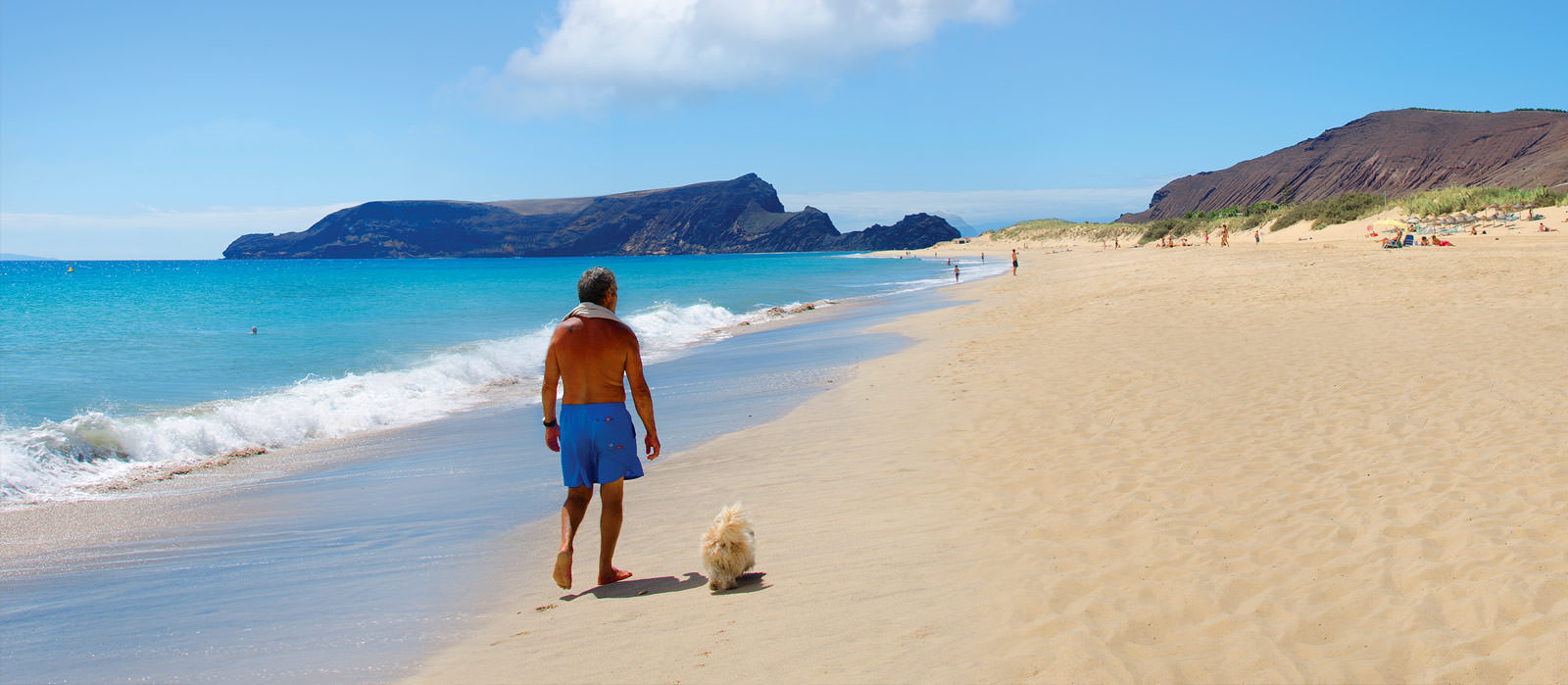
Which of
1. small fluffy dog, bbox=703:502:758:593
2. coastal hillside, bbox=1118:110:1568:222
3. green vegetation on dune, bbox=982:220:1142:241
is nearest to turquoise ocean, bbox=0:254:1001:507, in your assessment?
small fluffy dog, bbox=703:502:758:593

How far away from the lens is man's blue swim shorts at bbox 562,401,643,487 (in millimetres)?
4207

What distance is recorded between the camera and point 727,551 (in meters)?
4.04

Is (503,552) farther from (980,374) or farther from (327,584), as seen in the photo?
(980,374)

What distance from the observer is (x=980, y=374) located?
9.91 m

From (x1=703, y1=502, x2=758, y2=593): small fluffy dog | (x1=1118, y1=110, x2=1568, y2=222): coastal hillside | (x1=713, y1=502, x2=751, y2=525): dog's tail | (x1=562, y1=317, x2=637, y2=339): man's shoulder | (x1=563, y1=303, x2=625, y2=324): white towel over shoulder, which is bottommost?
(x1=703, y1=502, x2=758, y2=593): small fluffy dog

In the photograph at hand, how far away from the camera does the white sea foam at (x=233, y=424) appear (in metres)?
7.47

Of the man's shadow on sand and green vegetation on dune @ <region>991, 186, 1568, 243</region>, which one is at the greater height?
green vegetation on dune @ <region>991, 186, 1568, 243</region>

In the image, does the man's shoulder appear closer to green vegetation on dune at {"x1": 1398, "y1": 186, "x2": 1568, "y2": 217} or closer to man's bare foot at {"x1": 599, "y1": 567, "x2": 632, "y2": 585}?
man's bare foot at {"x1": 599, "y1": 567, "x2": 632, "y2": 585}

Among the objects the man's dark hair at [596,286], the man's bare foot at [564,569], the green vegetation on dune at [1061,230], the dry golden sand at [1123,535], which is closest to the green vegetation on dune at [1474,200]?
the dry golden sand at [1123,535]

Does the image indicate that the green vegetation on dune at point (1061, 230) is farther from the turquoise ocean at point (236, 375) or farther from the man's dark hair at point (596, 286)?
the man's dark hair at point (596, 286)

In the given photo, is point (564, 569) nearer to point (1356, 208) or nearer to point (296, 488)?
point (296, 488)

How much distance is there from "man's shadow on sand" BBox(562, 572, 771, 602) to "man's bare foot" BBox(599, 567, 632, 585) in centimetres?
2

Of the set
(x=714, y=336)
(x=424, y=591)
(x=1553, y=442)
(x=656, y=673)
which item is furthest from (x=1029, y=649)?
(x=714, y=336)

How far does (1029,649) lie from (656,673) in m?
1.41
